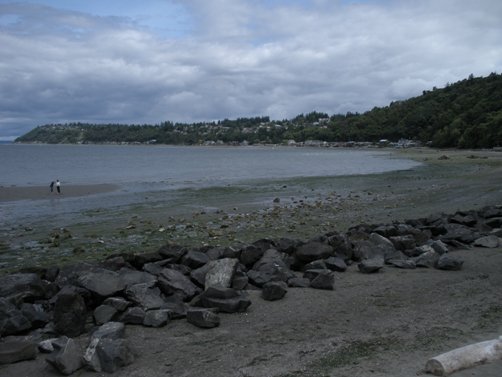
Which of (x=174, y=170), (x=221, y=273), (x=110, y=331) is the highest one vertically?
(x=221, y=273)

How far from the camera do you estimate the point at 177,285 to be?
8.10 metres

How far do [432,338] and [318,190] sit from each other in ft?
89.6

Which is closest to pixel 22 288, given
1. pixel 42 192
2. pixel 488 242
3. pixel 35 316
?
pixel 35 316

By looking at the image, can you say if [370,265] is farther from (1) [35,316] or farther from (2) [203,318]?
(1) [35,316]

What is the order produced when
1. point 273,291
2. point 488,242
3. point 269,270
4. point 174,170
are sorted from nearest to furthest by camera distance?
point 273,291 → point 269,270 → point 488,242 → point 174,170

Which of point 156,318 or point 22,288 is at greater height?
point 22,288

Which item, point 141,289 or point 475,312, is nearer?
point 475,312

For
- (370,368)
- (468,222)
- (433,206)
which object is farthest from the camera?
(433,206)

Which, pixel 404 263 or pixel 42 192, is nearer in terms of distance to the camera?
pixel 404 263

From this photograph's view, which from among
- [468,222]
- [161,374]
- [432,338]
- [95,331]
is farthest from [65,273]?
[468,222]

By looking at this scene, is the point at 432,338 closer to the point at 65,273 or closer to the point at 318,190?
the point at 65,273

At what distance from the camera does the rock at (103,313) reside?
22.6ft

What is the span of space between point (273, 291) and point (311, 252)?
239cm

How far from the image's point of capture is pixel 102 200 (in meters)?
29.8
